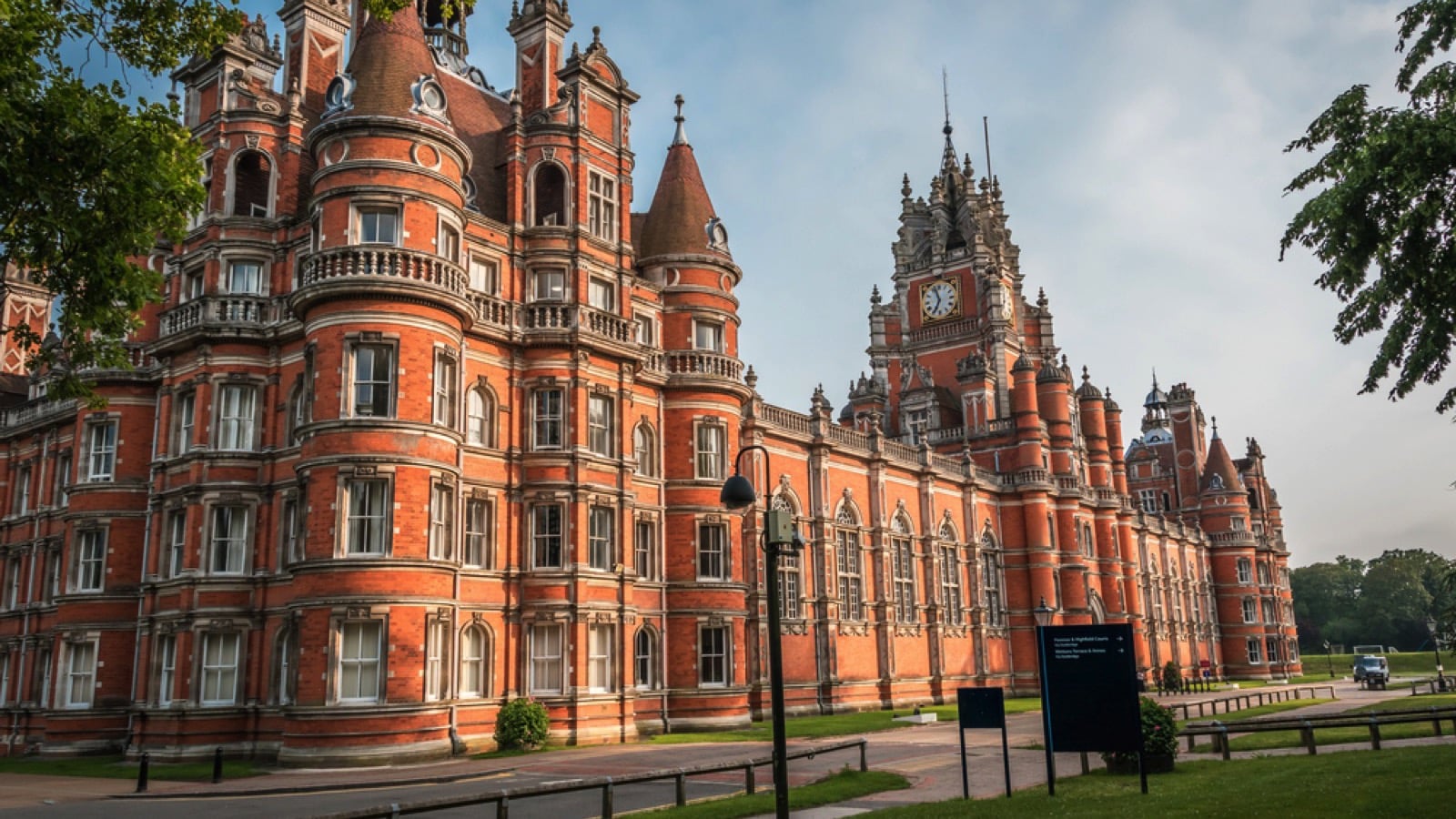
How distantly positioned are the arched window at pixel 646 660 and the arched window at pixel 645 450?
558 cm

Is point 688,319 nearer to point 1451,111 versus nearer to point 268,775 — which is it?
point 268,775

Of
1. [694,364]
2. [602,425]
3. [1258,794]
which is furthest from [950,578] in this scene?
[1258,794]

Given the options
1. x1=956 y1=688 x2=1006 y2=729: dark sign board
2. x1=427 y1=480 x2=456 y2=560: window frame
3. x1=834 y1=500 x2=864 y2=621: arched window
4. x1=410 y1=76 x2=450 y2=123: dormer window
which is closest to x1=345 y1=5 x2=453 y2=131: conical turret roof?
x1=410 y1=76 x2=450 y2=123: dormer window

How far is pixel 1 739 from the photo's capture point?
41.1 metres

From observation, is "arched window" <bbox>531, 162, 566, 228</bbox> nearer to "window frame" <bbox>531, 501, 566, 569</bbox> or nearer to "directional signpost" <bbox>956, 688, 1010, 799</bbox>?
"window frame" <bbox>531, 501, 566, 569</bbox>

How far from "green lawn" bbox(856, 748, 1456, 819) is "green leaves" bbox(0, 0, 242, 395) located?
14632 millimetres

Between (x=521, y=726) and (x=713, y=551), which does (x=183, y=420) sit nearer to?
(x=521, y=726)

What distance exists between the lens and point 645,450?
133 ft

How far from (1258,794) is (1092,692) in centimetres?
289

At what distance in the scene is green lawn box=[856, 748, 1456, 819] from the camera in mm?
15930

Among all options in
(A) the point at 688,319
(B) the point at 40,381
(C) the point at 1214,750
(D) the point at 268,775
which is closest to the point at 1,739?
(B) the point at 40,381

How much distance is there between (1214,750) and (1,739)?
4091cm

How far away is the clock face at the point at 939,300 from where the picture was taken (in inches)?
2926

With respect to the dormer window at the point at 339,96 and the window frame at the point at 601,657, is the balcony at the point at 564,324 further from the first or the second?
the window frame at the point at 601,657
